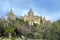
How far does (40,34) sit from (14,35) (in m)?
11.9

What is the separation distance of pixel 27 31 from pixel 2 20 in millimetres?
Answer: 7726

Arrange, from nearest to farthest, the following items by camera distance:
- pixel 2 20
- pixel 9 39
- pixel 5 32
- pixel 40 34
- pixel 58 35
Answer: pixel 58 35, pixel 40 34, pixel 9 39, pixel 5 32, pixel 2 20

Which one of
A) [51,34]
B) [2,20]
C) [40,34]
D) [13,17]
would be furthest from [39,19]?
[51,34]

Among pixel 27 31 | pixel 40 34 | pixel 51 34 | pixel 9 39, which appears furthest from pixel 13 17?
pixel 51 34

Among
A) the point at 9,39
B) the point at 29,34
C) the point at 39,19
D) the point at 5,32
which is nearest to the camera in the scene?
the point at 9,39

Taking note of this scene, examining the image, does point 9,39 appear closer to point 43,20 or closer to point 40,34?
point 40,34

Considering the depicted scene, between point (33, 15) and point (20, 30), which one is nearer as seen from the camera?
point (20, 30)

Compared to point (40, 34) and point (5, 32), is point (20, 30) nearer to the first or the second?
point (5, 32)

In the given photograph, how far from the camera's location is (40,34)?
114 feet

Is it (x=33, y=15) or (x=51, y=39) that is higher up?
(x=33, y=15)

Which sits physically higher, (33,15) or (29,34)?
(33,15)

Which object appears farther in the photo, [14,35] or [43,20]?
[43,20]

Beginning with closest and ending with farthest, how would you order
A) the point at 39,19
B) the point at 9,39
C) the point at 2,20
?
the point at 9,39
the point at 2,20
the point at 39,19

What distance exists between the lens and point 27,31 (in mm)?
46344
